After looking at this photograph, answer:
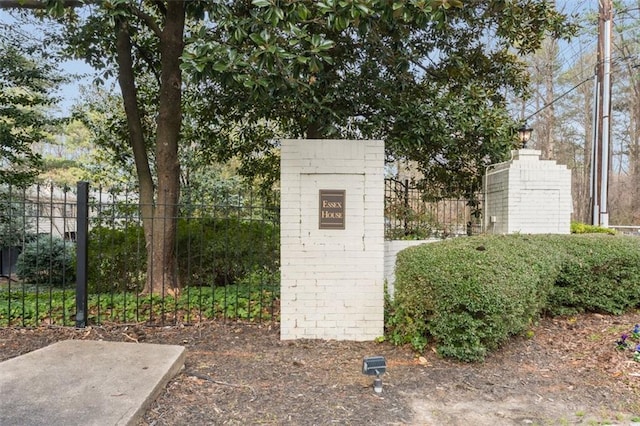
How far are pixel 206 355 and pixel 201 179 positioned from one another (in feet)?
25.4

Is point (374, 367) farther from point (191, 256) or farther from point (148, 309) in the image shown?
point (191, 256)

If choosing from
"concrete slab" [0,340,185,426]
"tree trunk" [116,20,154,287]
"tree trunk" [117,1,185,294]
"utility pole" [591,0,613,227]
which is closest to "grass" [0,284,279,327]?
"tree trunk" [117,1,185,294]

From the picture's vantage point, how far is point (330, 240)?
4.44 metres

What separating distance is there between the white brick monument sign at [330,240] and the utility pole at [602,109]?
31.6ft

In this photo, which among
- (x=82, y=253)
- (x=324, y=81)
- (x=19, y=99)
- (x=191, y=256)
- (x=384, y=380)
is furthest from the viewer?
(x=19, y=99)

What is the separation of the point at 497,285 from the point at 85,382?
3308 mm

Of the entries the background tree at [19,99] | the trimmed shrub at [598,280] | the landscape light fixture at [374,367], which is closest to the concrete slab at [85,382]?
the landscape light fixture at [374,367]

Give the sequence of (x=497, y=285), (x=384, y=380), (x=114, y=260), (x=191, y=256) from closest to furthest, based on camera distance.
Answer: (x=384, y=380) → (x=497, y=285) → (x=114, y=260) → (x=191, y=256)

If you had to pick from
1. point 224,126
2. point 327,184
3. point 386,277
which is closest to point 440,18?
point 327,184

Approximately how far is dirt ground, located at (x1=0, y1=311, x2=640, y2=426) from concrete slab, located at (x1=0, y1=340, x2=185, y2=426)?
0.16m

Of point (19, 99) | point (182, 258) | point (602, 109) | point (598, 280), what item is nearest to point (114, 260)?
point (182, 258)

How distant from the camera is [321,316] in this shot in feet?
14.7

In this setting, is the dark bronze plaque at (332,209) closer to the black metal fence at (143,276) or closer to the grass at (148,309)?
the black metal fence at (143,276)

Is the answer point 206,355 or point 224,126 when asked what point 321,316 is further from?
point 224,126
